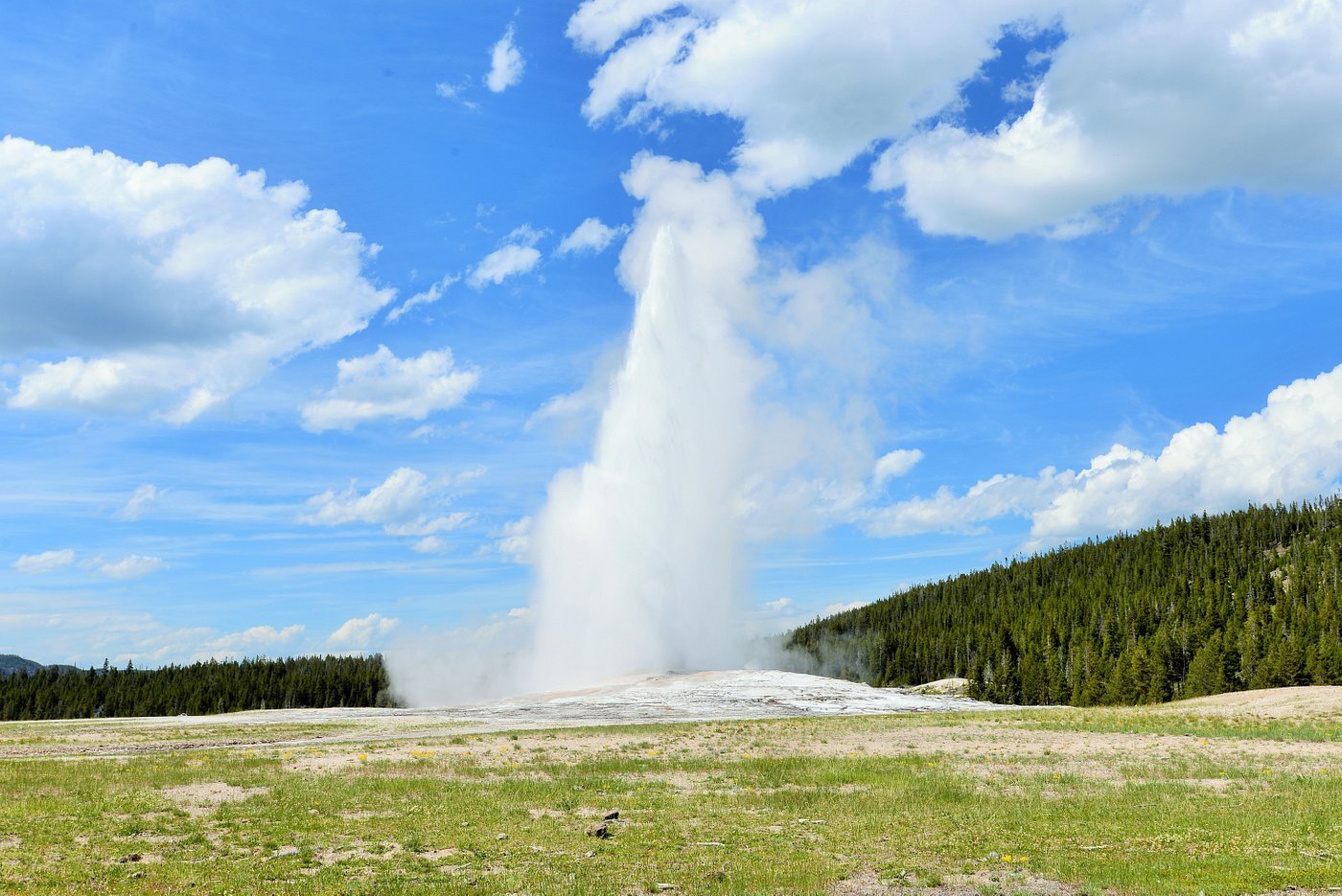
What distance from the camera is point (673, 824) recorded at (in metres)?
20.6

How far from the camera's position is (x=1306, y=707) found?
5678 cm

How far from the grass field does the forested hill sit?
2488 inches

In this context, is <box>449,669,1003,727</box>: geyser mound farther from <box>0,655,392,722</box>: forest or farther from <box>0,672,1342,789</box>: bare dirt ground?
<box>0,655,392,722</box>: forest

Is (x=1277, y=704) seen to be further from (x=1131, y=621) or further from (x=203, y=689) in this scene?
(x=203, y=689)

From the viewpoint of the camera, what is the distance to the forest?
13812 centimetres

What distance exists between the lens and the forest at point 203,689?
138 metres

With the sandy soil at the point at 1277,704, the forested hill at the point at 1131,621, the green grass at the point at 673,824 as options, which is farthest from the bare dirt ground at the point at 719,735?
the forested hill at the point at 1131,621

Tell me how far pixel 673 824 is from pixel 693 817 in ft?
3.67

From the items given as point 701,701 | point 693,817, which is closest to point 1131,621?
point 701,701

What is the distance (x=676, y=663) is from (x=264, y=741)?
5628 centimetres

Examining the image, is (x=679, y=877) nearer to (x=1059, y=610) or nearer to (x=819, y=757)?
(x=819, y=757)

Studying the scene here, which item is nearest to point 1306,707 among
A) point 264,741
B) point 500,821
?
point 500,821

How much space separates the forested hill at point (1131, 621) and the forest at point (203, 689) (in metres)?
85.5

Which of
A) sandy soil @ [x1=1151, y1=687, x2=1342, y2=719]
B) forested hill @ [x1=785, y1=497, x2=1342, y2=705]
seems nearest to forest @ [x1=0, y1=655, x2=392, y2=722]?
forested hill @ [x1=785, y1=497, x2=1342, y2=705]
